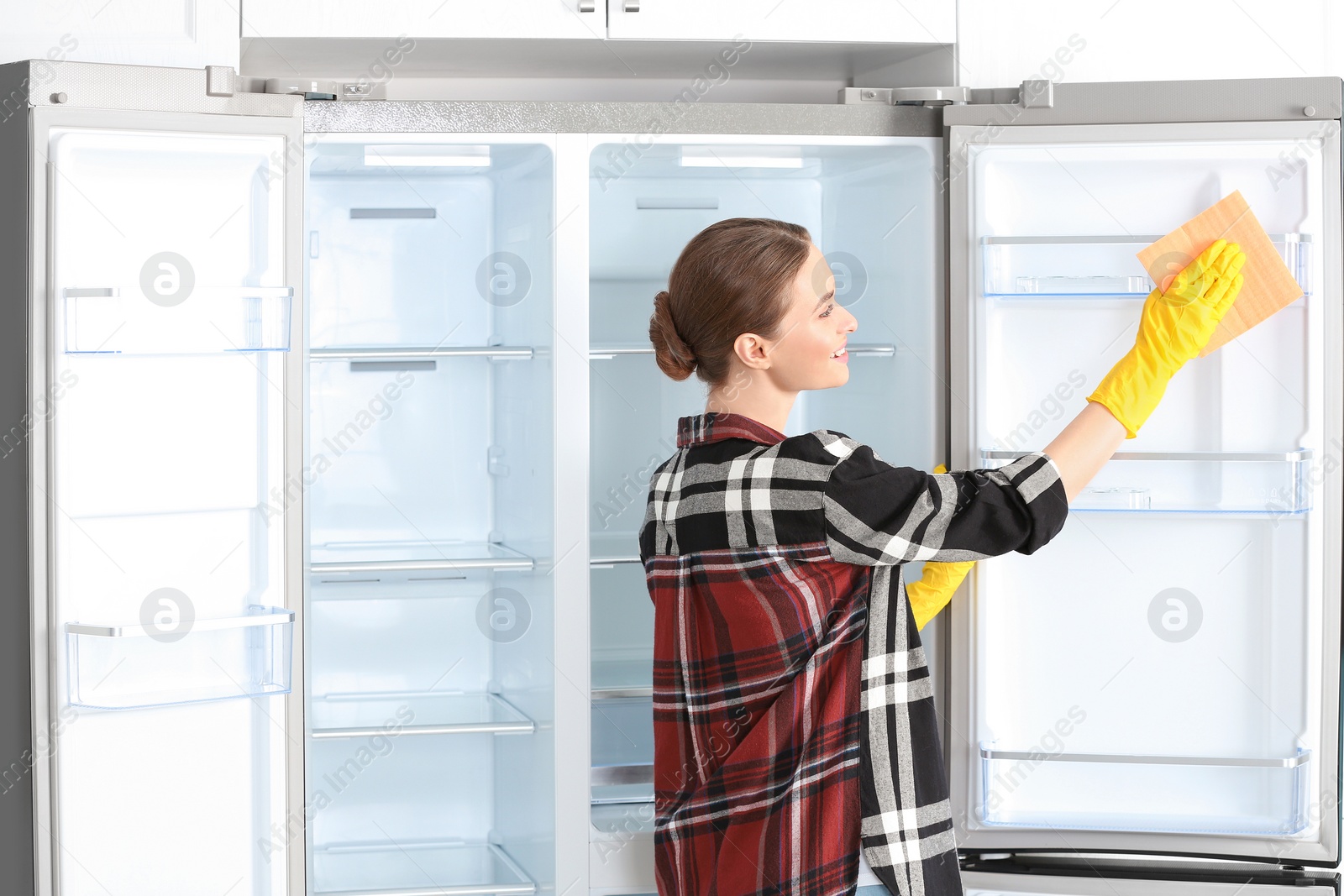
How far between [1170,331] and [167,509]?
1.39 m

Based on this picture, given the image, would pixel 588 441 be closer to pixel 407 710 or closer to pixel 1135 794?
pixel 407 710

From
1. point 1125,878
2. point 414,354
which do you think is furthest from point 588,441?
point 1125,878

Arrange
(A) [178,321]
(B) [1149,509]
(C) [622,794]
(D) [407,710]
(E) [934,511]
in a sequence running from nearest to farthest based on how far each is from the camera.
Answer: (E) [934,511], (A) [178,321], (B) [1149,509], (C) [622,794], (D) [407,710]

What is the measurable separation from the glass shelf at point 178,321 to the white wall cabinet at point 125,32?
402 mm

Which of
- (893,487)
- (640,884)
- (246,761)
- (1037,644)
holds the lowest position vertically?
(640,884)

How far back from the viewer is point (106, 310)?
1503 millimetres

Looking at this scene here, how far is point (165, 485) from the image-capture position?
1.57 metres

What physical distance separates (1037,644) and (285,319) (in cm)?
124

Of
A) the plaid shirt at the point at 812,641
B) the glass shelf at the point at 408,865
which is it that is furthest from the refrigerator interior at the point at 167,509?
the plaid shirt at the point at 812,641

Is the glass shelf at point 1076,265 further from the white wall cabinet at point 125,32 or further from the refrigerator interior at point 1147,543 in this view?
the white wall cabinet at point 125,32

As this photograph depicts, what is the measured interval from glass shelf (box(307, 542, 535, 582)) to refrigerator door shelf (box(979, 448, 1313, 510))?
0.82 metres

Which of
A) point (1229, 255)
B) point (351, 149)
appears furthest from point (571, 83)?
point (1229, 255)

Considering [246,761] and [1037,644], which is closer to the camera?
[246,761]

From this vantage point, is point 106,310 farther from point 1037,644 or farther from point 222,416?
point 1037,644
